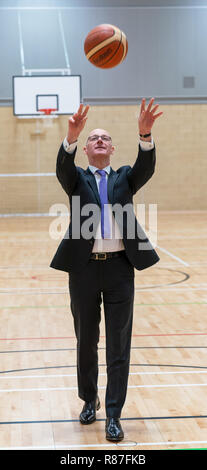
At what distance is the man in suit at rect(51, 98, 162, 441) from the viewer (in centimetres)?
414

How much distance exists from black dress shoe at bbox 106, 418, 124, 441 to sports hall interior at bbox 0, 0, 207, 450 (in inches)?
2.6

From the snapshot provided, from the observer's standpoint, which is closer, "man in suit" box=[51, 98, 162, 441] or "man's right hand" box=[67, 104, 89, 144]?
"man's right hand" box=[67, 104, 89, 144]

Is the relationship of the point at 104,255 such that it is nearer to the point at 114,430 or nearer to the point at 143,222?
the point at 114,430

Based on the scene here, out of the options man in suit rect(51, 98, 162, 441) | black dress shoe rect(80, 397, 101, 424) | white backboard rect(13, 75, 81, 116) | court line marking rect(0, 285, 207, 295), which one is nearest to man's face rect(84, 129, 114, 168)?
man in suit rect(51, 98, 162, 441)

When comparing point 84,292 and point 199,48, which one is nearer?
point 84,292

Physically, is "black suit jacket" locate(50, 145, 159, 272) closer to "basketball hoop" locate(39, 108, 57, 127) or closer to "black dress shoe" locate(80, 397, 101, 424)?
"black dress shoe" locate(80, 397, 101, 424)

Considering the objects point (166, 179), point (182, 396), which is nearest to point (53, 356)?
point (182, 396)

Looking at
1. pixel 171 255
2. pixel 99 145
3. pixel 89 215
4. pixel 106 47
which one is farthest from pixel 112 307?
pixel 171 255

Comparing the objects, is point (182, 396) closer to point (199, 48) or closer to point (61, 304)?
point (61, 304)

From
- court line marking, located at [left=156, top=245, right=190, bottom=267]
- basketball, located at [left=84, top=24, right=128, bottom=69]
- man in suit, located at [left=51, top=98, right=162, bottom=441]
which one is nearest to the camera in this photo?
man in suit, located at [left=51, top=98, right=162, bottom=441]

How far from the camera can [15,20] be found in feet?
66.7

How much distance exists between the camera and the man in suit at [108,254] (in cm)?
414

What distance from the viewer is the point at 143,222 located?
1870cm
